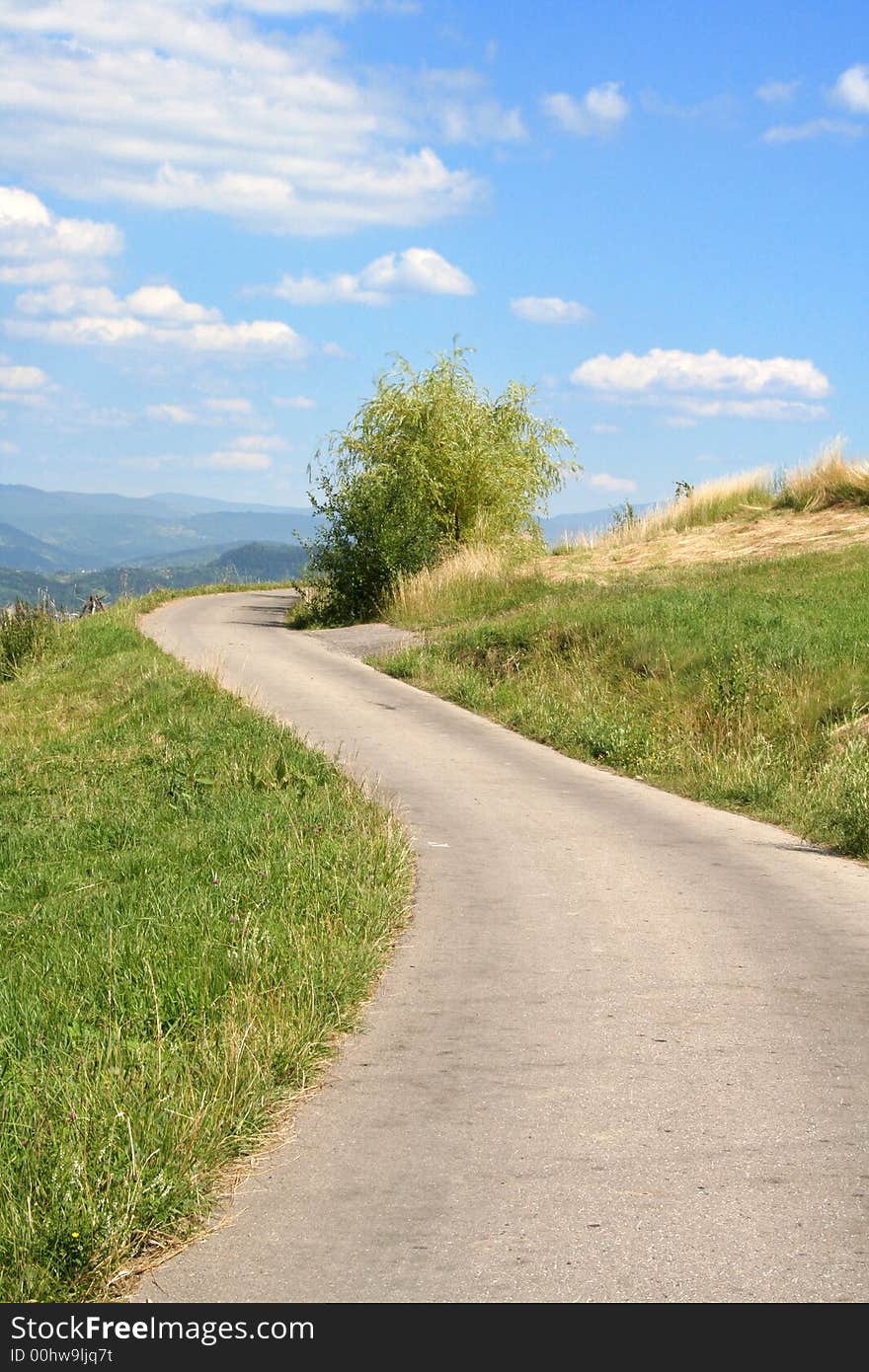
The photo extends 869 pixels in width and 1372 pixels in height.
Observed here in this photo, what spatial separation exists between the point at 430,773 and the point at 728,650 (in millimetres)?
4822

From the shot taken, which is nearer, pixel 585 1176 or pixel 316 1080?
pixel 585 1176

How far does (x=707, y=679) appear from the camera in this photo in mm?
15266

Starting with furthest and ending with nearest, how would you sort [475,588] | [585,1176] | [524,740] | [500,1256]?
[475,588] < [524,740] < [585,1176] < [500,1256]

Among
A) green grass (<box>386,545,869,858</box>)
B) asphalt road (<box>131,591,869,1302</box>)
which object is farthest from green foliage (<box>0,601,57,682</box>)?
asphalt road (<box>131,591,869,1302</box>)

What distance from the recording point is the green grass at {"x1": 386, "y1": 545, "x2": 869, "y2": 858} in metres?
12.2

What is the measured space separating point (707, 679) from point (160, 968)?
10.2 meters

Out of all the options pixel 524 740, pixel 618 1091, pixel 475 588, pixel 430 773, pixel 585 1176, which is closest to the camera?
pixel 585 1176

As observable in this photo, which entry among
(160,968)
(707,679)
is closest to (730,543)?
(707,679)

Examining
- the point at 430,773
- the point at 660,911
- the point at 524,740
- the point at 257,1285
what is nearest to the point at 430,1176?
the point at 257,1285

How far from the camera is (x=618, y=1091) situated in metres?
4.93

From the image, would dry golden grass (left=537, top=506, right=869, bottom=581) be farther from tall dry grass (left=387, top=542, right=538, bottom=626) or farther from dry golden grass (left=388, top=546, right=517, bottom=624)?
dry golden grass (left=388, top=546, right=517, bottom=624)

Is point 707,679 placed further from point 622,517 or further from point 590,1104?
point 622,517

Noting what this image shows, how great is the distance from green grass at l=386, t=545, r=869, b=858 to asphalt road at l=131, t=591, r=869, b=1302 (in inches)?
96.1
